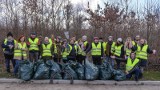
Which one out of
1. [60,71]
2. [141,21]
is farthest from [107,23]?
[60,71]

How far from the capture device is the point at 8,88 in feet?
32.3

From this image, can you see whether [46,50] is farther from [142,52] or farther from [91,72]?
[142,52]

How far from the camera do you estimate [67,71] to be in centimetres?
1102

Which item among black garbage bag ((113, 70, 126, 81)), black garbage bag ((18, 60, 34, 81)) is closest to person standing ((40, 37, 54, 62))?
black garbage bag ((18, 60, 34, 81))

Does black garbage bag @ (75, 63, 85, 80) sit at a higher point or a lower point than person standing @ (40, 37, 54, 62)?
lower

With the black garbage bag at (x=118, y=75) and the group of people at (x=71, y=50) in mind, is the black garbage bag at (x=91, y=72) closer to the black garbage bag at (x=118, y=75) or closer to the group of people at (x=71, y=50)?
the black garbage bag at (x=118, y=75)

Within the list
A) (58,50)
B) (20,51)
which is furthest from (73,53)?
(20,51)

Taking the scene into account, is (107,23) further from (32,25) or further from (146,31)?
(32,25)

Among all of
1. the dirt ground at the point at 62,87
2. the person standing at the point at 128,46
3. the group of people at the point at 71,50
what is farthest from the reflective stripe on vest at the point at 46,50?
the person standing at the point at 128,46

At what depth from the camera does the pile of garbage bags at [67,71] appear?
10812 millimetres

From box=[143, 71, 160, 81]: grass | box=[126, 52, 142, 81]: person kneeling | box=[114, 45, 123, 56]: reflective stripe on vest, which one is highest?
box=[114, 45, 123, 56]: reflective stripe on vest

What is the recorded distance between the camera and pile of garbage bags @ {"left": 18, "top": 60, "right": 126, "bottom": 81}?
10.8 metres

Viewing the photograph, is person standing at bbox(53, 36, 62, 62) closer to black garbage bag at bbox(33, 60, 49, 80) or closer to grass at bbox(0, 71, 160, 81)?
black garbage bag at bbox(33, 60, 49, 80)

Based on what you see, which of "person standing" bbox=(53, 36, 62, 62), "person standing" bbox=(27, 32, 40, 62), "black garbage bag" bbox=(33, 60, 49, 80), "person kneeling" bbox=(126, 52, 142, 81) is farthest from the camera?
"person standing" bbox=(53, 36, 62, 62)
